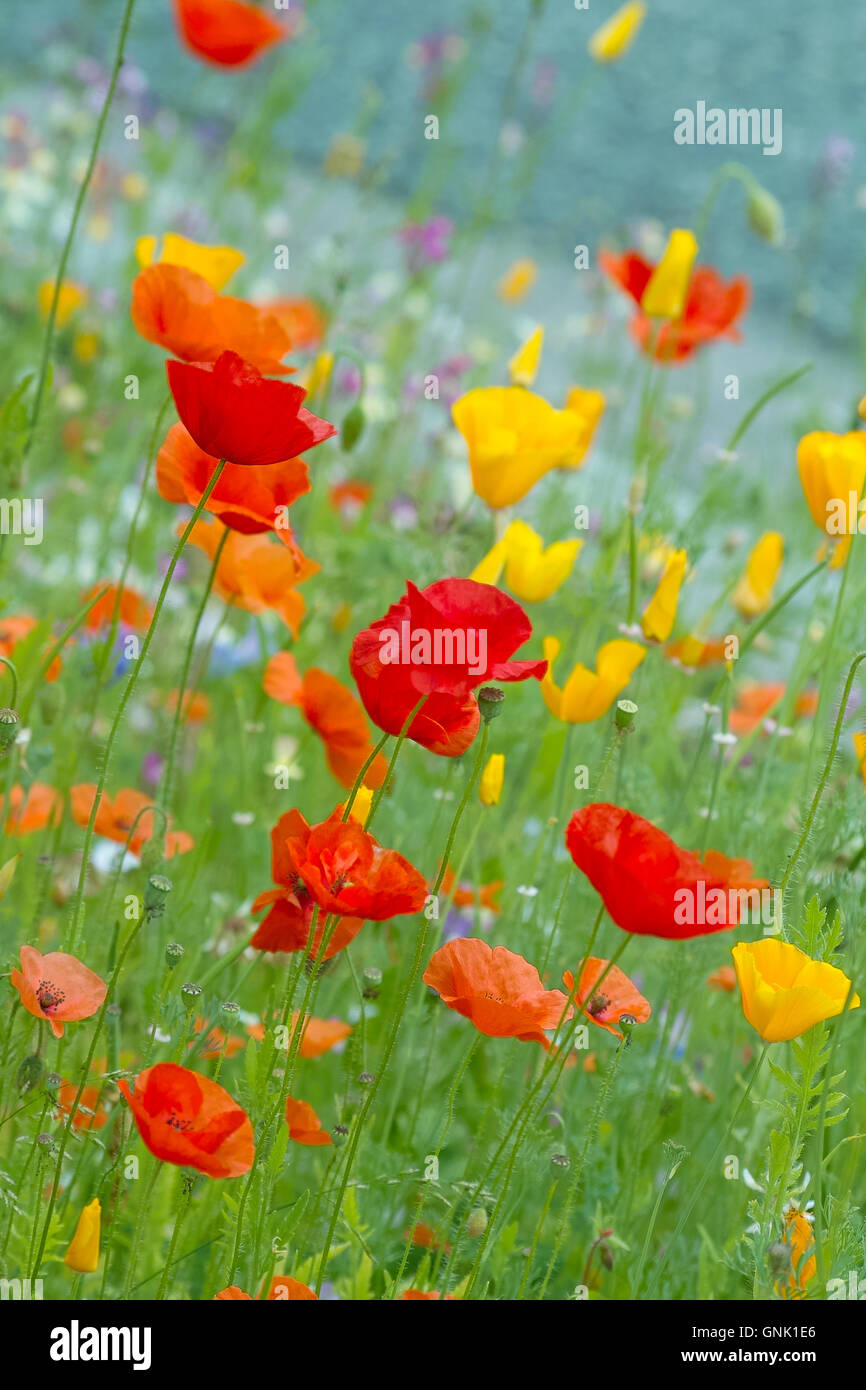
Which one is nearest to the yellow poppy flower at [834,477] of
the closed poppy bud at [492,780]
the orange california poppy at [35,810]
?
the closed poppy bud at [492,780]

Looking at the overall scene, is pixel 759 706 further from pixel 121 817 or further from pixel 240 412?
pixel 240 412

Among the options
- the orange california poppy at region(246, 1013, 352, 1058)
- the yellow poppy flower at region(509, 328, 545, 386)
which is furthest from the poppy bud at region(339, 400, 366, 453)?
the orange california poppy at region(246, 1013, 352, 1058)

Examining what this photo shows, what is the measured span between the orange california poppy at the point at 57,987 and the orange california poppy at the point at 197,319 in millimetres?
395

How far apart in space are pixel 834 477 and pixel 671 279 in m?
0.34

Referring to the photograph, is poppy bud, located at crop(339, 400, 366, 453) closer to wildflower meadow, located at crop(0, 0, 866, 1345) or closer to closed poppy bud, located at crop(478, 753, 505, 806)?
wildflower meadow, located at crop(0, 0, 866, 1345)

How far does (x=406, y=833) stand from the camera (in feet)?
4.36

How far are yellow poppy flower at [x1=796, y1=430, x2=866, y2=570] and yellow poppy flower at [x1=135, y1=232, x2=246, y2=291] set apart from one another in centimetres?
43

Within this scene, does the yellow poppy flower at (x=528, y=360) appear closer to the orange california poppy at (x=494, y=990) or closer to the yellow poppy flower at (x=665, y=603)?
the yellow poppy flower at (x=665, y=603)

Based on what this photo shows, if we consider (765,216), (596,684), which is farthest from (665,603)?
(765,216)

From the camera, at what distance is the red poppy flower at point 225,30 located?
1.53 m

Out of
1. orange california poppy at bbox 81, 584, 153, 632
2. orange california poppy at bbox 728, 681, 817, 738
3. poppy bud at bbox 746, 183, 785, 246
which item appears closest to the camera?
orange california poppy at bbox 81, 584, 153, 632

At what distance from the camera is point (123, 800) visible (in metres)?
1.12

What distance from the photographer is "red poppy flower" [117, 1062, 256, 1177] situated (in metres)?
0.69
